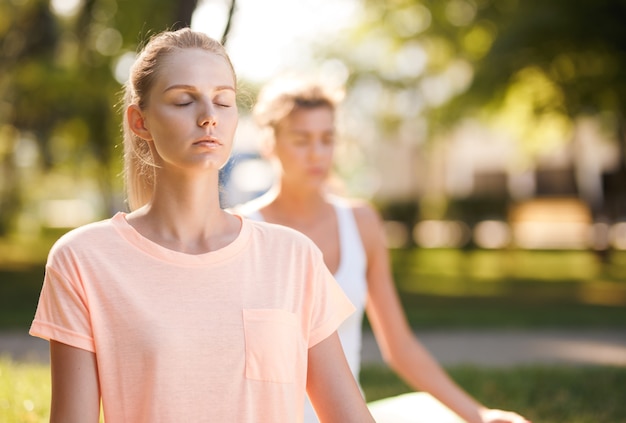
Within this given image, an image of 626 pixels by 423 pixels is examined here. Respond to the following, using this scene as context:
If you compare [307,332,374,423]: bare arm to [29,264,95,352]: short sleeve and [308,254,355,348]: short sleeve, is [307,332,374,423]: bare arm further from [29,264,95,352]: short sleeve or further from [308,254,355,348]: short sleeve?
[29,264,95,352]: short sleeve

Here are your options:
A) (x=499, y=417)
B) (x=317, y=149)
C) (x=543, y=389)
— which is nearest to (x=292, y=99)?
(x=317, y=149)

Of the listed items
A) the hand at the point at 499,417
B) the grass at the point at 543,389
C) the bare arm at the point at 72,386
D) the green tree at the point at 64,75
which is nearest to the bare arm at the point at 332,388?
the bare arm at the point at 72,386

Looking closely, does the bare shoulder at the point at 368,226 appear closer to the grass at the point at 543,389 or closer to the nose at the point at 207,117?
the nose at the point at 207,117

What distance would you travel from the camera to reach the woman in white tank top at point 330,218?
331 cm

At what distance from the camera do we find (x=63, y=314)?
5.60 ft

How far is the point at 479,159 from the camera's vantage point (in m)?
39.6

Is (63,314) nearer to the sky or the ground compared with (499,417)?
nearer to the sky

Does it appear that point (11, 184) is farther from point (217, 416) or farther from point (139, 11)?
point (217, 416)

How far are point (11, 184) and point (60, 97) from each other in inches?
488

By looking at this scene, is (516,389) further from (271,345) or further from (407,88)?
(407,88)

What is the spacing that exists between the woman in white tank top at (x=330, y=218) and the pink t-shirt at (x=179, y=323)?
1.42 metres

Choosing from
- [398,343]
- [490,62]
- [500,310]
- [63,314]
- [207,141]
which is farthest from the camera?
[490,62]

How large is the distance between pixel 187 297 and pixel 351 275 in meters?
1.73

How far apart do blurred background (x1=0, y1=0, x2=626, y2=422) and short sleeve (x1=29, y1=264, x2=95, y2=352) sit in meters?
2.24
